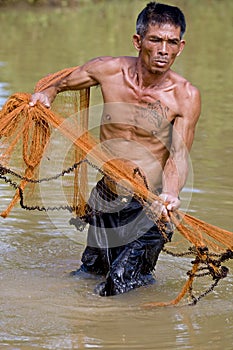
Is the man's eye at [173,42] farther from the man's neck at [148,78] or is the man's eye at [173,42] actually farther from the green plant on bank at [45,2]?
the green plant on bank at [45,2]

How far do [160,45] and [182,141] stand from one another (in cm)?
60

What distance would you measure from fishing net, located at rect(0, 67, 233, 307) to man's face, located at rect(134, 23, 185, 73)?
614 mm

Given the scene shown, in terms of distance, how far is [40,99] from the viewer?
17.3 feet

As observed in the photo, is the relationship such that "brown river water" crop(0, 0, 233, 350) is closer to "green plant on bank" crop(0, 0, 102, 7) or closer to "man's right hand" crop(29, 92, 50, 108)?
"man's right hand" crop(29, 92, 50, 108)

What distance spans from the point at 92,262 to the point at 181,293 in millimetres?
887

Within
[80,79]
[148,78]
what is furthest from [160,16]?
[80,79]

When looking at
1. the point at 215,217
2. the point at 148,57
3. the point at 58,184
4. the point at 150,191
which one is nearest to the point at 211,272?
the point at 150,191

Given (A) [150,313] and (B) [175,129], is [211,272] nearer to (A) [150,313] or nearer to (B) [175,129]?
(A) [150,313]

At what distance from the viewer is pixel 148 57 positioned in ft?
17.1

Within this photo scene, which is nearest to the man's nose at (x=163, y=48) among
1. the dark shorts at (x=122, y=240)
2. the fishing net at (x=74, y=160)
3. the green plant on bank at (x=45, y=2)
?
the fishing net at (x=74, y=160)

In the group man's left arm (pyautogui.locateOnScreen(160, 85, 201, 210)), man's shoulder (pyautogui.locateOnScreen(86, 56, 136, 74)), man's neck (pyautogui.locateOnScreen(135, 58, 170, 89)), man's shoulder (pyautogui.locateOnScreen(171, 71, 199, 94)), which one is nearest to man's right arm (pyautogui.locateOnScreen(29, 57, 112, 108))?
man's shoulder (pyautogui.locateOnScreen(86, 56, 136, 74))

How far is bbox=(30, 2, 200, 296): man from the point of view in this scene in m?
5.18

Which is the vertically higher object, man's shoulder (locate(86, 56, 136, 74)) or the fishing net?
man's shoulder (locate(86, 56, 136, 74))

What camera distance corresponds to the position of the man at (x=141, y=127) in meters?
5.18
